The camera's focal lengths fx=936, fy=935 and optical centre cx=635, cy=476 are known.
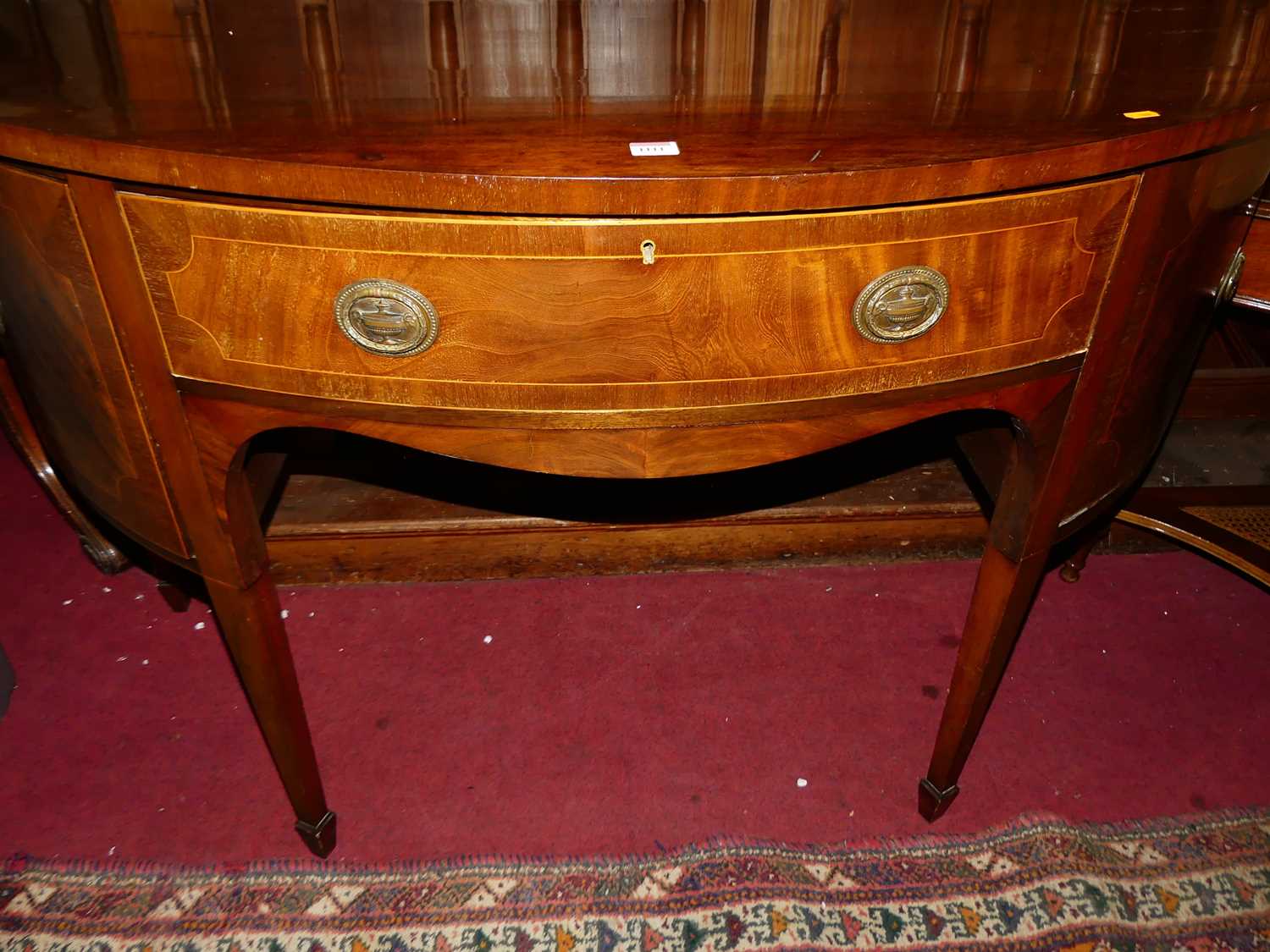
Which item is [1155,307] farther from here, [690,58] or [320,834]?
[320,834]

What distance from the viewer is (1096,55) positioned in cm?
102

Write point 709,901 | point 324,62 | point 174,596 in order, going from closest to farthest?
point 324,62, point 709,901, point 174,596

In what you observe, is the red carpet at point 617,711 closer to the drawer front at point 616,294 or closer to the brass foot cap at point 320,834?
the brass foot cap at point 320,834

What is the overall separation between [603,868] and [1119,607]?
3.41 feet

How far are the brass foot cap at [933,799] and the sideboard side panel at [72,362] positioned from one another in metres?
0.95

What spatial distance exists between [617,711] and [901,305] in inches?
34.9

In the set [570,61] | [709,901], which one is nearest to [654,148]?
[570,61]

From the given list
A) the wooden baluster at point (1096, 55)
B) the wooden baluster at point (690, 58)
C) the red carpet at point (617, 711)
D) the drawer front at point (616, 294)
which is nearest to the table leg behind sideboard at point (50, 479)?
the red carpet at point (617, 711)

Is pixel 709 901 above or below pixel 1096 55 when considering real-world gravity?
below

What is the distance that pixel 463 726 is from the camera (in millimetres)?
1410

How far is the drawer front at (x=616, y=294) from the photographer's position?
692mm

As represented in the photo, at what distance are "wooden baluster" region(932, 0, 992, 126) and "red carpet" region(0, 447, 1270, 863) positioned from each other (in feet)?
2.98

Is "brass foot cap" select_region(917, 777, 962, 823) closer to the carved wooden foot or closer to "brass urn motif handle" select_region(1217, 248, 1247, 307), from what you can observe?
"brass urn motif handle" select_region(1217, 248, 1247, 307)

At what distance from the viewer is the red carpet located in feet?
4.17
